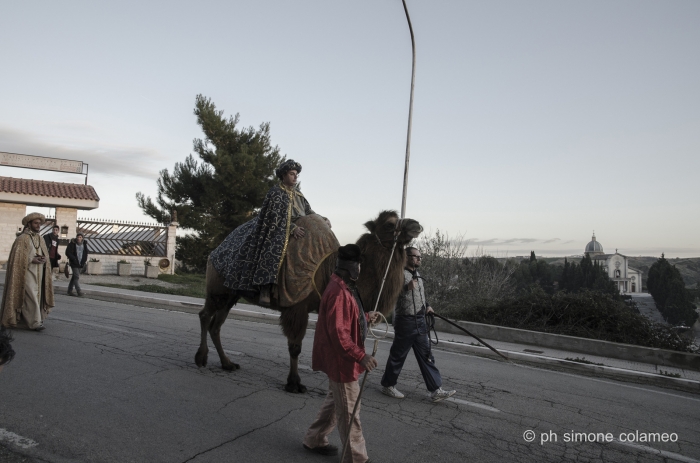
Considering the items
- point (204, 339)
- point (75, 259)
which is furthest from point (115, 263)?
point (204, 339)

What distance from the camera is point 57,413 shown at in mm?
4672

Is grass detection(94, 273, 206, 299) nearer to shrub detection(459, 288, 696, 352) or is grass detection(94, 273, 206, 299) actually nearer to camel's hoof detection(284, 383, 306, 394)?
shrub detection(459, 288, 696, 352)

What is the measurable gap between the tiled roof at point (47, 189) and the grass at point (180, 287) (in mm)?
5531

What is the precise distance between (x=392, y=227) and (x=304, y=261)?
3.57ft

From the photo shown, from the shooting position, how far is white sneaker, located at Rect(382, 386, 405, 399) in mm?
6016

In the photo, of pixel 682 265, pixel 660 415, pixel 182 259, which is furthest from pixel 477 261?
pixel 682 265

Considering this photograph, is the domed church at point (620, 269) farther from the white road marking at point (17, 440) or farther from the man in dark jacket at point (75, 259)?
the white road marking at point (17, 440)

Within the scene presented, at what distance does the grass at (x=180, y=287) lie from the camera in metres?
17.0

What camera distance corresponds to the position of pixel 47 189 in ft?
76.4

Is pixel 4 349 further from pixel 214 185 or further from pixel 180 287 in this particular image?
pixel 214 185

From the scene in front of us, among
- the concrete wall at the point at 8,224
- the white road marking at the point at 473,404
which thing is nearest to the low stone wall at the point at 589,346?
the white road marking at the point at 473,404

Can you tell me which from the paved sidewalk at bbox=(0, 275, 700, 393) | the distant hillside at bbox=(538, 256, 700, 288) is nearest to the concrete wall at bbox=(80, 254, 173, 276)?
the paved sidewalk at bbox=(0, 275, 700, 393)

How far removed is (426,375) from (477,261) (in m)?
18.2

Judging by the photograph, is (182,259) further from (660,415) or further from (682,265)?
(682,265)
